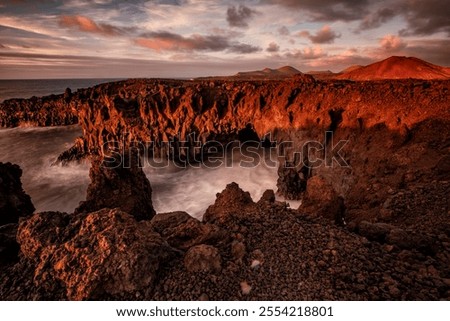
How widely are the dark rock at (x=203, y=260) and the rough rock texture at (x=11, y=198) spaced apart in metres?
6.36

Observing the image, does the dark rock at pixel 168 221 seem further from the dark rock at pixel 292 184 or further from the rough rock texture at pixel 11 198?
the dark rock at pixel 292 184

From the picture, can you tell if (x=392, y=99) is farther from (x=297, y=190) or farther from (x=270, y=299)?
(x=270, y=299)

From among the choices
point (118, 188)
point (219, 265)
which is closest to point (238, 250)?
point (219, 265)

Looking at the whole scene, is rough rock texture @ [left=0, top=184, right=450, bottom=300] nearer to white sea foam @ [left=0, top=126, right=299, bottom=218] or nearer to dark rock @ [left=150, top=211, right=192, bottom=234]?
dark rock @ [left=150, top=211, right=192, bottom=234]

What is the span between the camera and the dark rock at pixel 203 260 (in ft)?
11.4

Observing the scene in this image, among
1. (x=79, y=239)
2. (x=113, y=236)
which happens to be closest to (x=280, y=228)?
(x=113, y=236)

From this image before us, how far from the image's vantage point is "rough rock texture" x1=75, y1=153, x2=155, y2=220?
8.65 m

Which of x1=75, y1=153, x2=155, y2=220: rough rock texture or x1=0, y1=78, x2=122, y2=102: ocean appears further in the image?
x1=0, y1=78, x2=122, y2=102: ocean

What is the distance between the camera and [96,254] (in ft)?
11.0

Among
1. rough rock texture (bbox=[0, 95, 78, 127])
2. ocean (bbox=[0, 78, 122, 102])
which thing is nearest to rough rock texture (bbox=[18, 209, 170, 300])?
rough rock texture (bbox=[0, 95, 78, 127])

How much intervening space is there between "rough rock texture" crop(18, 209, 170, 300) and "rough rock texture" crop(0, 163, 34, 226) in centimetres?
438

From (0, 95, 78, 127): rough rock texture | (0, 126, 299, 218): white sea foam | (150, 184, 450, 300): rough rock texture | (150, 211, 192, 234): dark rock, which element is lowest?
(0, 126, 299, 218): white sea foam

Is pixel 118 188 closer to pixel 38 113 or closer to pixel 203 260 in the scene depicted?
pixel 203 260

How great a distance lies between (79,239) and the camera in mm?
3580
